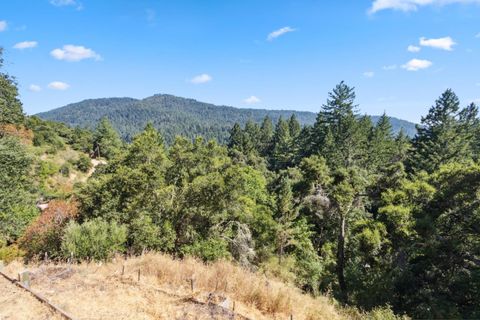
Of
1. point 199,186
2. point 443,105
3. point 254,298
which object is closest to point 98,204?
point 199,186

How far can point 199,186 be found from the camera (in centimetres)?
1623

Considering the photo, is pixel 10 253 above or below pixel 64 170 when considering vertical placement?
below

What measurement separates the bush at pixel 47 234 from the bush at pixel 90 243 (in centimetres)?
185

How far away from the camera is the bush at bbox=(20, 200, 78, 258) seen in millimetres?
14648

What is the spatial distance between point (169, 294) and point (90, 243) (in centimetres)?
617

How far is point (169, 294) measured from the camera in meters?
7.21

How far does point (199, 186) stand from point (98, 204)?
5405 millimetres

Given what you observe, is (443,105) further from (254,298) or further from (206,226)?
(254,298)

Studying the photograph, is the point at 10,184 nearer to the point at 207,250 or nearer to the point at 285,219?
the point at 207,250

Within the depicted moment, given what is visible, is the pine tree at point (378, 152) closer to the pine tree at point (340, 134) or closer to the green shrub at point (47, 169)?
the pine tree at point (340, 134)

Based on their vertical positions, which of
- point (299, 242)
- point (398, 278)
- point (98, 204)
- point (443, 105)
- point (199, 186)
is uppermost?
point (443, 105)

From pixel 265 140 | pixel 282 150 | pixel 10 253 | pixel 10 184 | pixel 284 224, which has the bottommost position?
pixel 284 224

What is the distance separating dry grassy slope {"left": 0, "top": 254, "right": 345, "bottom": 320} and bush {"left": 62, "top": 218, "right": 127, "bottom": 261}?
106 inches

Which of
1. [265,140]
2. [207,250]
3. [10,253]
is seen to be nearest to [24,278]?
[207,250]
